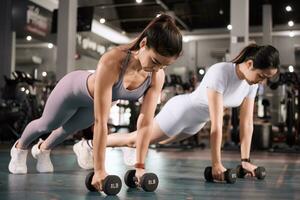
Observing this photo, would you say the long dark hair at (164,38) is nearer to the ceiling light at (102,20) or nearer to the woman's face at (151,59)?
the woman's face at (151,59)

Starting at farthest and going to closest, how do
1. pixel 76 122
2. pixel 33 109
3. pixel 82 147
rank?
pixel 33 109 < pixel 82 147 < pixel 76 122

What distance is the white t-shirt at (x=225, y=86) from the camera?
2584 millimetres

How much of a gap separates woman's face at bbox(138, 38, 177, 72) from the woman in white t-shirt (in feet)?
2.28

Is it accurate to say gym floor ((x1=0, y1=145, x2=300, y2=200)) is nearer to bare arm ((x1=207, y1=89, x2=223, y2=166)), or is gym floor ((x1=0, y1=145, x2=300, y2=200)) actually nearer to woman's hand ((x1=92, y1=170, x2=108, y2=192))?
woman's hand ((x1=92, y1=170, x2=108, y2=192))

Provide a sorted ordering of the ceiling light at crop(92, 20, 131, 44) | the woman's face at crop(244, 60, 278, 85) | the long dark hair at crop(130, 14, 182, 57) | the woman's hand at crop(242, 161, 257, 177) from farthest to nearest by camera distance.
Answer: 1. the ceiling light at crop(92, 20, 131, 44)
2. the woman's hand at crop(242, 161, 257, 177)
3. the woman's face at crop(244, 60, 278, 85)
4. the long dark hair at crop(130, 14, 182, 57)

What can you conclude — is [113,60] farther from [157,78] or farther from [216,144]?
[216,144]

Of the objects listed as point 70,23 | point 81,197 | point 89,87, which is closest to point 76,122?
point 89,87

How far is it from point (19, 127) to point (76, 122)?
517 centimetres

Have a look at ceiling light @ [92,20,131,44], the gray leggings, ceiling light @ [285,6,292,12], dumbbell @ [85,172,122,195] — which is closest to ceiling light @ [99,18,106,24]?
ceiling light @ [92,20,131,44]

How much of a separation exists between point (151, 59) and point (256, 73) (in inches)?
33.6

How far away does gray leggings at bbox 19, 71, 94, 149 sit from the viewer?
2.35 m

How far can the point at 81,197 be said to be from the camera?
1.94m

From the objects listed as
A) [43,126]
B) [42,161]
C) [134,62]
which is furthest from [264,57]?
Result: [42,161]

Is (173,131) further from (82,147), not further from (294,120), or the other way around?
(294,120)
